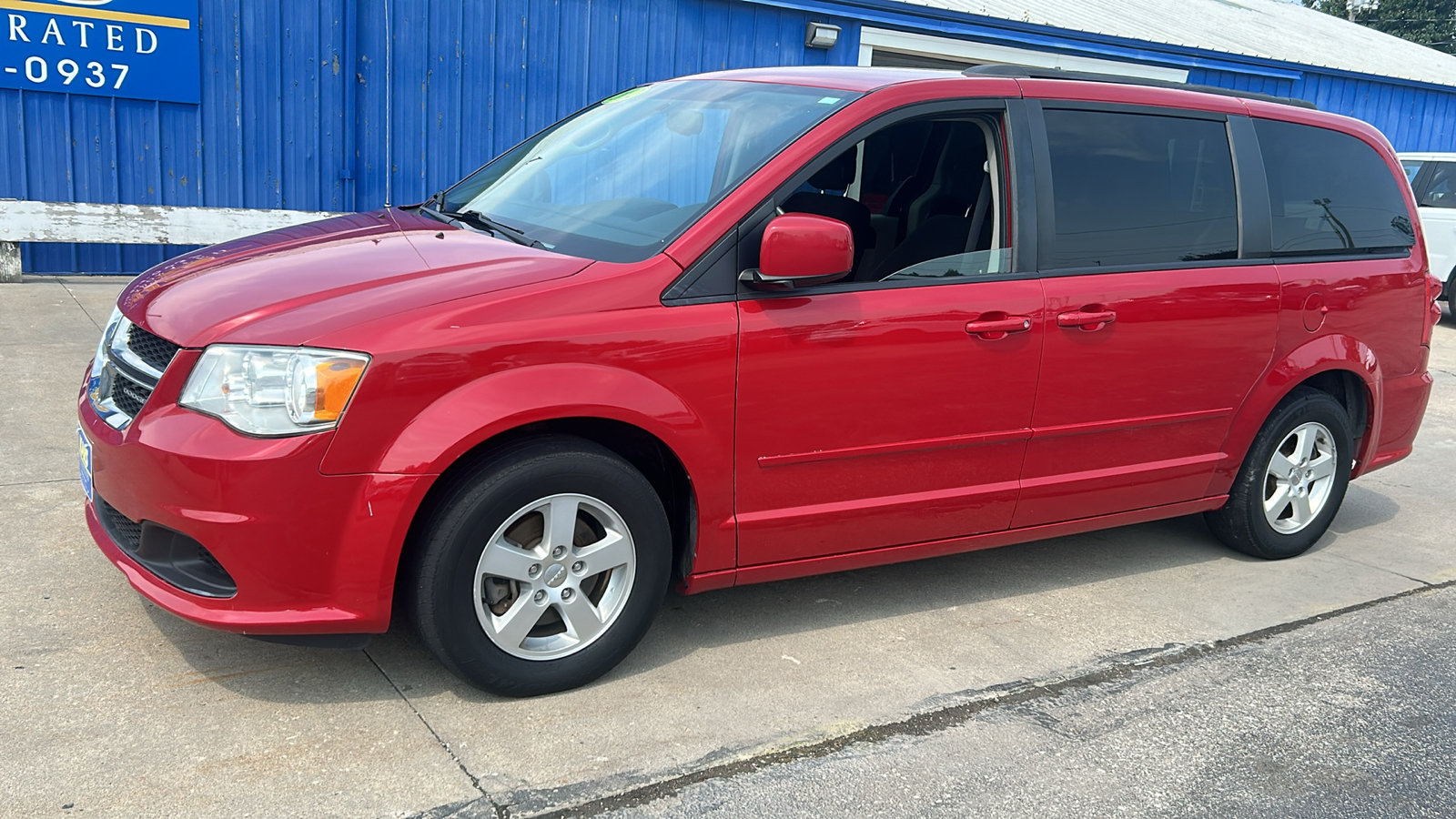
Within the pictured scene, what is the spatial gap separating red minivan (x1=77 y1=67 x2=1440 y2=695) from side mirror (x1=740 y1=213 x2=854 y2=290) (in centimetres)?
1

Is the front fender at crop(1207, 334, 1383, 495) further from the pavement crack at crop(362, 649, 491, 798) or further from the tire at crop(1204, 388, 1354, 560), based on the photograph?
the pavement crack at crop(362, 649, 491, 798)

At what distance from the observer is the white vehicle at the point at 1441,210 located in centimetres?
1279

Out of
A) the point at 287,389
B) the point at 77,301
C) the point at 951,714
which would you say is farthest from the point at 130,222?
the point at 951,714

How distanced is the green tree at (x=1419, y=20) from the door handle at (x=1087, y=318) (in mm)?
49981

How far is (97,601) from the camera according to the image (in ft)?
12.1

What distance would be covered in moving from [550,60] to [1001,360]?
299 inches

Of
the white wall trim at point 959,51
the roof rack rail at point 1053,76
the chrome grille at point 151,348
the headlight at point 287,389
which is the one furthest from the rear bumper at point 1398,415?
the white wall trim at point 959,51

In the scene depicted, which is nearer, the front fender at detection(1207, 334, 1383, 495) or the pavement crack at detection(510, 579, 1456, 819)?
the pavement crack at detection(510, 579, 1456, 819)

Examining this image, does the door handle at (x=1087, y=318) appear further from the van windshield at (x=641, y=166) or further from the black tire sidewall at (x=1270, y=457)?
the black tire sidewall at (x=1270, y=457)

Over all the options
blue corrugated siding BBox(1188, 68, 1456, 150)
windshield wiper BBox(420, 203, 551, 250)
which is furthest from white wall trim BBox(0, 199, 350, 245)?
blue corrugated siding BBox(1188, 68, 1456, 150)

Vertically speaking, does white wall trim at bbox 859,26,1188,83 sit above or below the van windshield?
above

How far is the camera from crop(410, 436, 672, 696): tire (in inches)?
120

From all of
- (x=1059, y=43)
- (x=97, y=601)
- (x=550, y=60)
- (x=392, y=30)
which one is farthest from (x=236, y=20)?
(x=1059, y=43)

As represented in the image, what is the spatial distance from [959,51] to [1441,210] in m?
5.79
